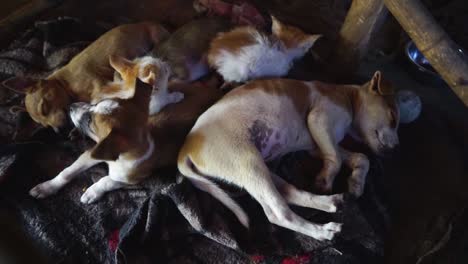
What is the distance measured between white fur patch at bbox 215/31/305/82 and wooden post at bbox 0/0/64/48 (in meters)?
1.38

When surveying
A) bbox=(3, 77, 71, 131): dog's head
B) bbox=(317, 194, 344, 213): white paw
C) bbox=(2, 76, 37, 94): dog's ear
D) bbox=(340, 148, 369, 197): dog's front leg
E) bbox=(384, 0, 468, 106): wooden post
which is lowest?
bbox=(340, 148, 369, 197): dog's front leg

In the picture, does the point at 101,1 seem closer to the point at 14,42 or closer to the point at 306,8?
the point at 14,42

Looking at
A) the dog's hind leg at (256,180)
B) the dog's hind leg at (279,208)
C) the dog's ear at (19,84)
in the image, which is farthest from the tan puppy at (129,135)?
the dog's ear at (19,84)

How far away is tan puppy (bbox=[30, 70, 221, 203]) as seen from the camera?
1.58 metres

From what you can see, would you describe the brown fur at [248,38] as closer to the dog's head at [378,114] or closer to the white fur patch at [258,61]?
the white fur patch at [258,61]

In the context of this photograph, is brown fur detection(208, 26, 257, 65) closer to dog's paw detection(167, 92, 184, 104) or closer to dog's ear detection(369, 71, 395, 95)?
dog's paw detection(167, 92, 184, 104)

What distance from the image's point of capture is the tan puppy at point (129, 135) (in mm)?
1585

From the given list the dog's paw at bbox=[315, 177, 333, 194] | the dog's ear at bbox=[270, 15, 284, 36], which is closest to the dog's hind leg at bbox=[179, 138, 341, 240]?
the dog's paw at bbox=[315, 177, 333, 194]

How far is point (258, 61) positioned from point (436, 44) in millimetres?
931

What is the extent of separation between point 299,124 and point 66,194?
4.27 ft

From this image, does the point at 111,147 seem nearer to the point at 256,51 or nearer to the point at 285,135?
the point at 285,135

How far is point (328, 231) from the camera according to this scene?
5.62ft

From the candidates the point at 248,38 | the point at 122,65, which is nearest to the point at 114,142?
the point at 122,65

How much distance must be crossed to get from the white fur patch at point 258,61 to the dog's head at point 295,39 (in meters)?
0.03
